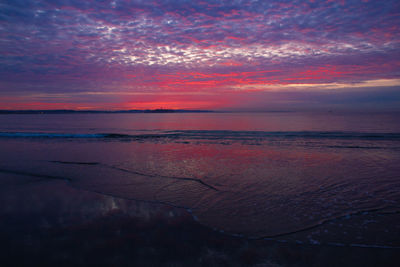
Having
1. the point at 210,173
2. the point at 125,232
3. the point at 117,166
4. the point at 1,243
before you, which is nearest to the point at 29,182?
the point at 117,166

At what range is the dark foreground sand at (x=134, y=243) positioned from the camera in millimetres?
4016

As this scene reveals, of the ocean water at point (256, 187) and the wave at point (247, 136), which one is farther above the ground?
the wave at point (247, 136)

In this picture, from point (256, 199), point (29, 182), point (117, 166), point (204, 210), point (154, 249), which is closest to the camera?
point (154, 249)

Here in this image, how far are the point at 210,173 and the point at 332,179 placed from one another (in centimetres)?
449

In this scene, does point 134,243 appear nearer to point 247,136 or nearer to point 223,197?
point 223,197

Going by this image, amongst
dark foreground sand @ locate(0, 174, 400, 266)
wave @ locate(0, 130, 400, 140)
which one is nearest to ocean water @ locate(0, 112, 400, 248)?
dark foreground sand @ locate(0, 174, 400, 266)

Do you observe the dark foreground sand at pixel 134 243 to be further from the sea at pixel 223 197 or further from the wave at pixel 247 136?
the wave at pixel 247 136

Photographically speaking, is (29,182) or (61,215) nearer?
(61,215)

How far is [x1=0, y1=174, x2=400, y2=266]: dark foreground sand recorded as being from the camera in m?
4.02

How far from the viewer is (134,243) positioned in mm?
4574

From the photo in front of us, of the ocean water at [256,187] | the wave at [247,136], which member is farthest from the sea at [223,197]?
the wave at [247,136]

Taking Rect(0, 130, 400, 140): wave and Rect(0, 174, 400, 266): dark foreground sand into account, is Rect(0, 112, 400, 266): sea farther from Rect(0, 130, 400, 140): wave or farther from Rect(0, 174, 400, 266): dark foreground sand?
Rect(0, 130, 400, 140): wave

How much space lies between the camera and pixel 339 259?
4047 mm

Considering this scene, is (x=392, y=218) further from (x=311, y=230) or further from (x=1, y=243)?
(x=1, y=243)
